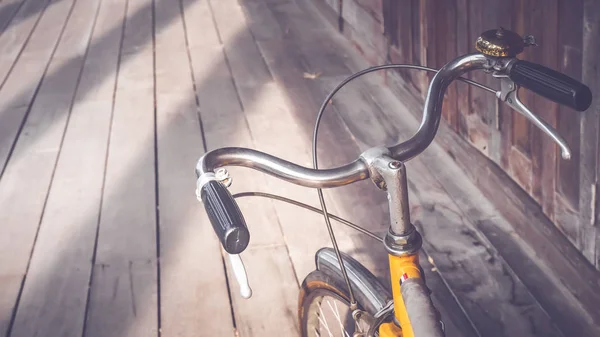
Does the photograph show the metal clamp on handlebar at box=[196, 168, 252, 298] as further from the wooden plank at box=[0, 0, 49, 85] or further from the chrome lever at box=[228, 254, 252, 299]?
the wooden plank at box=[0, 0, 49, 85]

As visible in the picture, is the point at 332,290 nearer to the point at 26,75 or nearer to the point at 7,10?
the point at 26,75

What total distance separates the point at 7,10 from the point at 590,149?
4.21 m

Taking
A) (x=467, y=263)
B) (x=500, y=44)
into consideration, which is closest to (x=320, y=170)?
(x=500, y=44)

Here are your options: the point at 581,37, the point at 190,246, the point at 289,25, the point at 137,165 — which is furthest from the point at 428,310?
the point at 289,25

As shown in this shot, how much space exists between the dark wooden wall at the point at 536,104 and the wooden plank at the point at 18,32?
207 centimetres

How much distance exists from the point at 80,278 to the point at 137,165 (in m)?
0.71

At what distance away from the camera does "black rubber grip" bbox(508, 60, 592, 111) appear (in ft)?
3.07

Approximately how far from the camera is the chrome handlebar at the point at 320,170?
0.91m

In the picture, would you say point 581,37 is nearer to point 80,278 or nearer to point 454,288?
point 454,288

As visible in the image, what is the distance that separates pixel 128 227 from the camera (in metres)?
2.35

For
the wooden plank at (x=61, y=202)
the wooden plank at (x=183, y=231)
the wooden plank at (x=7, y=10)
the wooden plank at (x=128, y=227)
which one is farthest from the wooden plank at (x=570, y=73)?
the wooden plank at (x=7, y=10)

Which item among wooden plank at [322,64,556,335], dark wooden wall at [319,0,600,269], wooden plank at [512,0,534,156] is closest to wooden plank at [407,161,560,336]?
wooden plank at [322,64,556,335]

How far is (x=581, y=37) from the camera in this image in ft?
5.44

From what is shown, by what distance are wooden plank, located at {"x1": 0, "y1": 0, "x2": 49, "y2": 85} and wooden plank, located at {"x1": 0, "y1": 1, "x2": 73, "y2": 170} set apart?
0.09 ft
